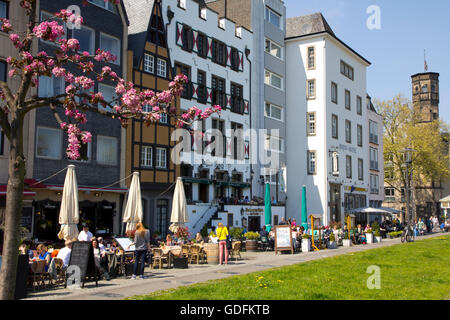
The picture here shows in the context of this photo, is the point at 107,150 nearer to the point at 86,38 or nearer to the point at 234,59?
the point at 86,38

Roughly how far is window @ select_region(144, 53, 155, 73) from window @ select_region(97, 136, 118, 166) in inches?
200

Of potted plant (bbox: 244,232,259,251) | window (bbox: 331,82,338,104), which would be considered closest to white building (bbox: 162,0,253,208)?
potted plant (bbox: 244,232,259,251)

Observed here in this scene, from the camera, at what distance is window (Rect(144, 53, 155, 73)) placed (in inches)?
1160

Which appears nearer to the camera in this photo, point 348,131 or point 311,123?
point 311,123

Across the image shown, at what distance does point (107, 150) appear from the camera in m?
26.7

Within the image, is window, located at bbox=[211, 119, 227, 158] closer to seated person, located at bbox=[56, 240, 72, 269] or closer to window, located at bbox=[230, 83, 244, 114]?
window, located at bbox=[230, 83, 244, 114]

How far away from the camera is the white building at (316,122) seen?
154ft

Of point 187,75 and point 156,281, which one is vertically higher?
point 187,75

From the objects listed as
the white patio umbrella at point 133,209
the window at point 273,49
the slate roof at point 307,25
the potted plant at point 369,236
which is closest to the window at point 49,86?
the white patio umbrella at point 133,209

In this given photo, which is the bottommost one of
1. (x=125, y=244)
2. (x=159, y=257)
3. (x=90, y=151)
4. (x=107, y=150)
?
(x=159, y=257)

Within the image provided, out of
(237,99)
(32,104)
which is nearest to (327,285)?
(32,104)

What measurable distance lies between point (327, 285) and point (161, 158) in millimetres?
18677

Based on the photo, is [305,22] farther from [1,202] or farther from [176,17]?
[1,202]

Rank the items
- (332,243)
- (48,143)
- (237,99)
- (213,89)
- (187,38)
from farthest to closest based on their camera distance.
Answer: (237,99) → (213,89) → (187,38) → (332,243) → (48,143)
